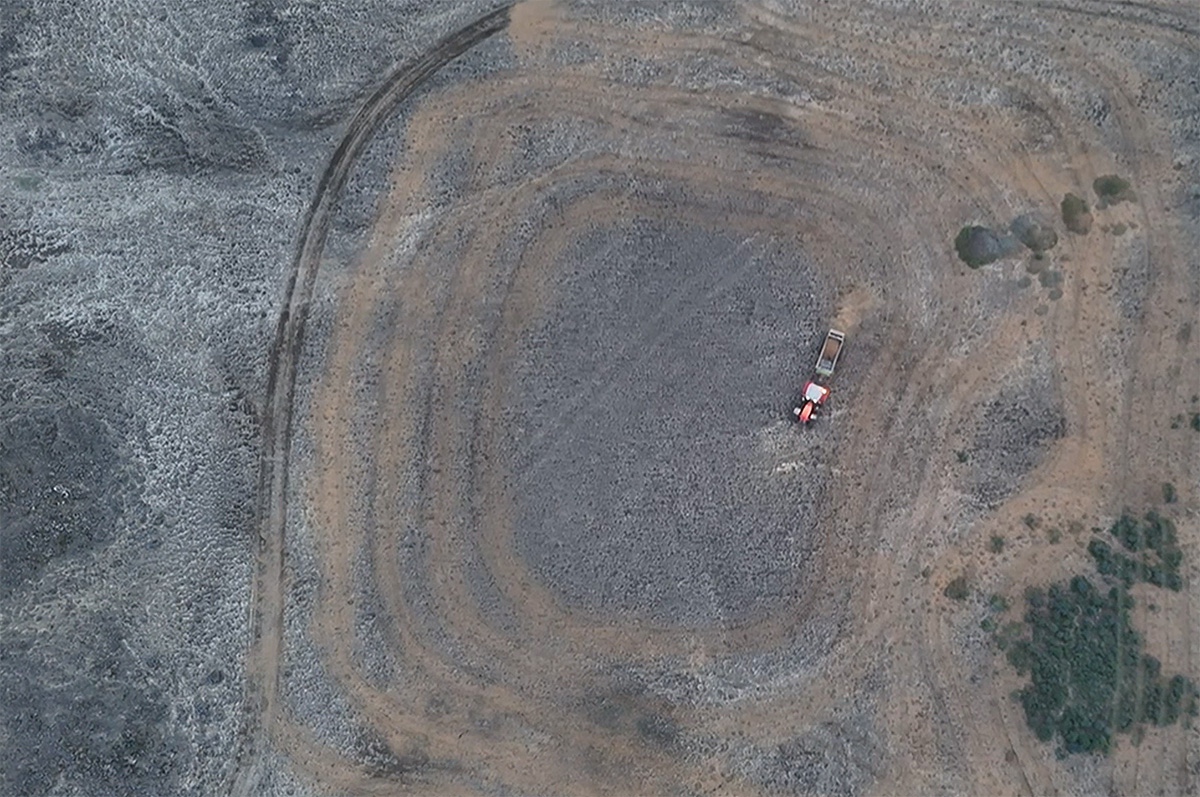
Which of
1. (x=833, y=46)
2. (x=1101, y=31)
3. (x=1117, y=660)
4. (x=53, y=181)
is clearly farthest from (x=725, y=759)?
(x=53, y=181)

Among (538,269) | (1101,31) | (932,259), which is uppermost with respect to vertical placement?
(1101,31)

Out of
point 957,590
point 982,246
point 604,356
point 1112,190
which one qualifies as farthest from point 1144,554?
point 604,356

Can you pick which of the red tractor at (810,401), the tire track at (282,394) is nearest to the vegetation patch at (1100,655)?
the red tractor at (810,401)

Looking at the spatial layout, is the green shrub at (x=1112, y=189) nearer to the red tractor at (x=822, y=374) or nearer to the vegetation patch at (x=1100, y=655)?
the red tractor at (x=822, y=374)

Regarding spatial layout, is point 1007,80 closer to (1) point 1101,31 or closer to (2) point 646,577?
(1) point 1101,31

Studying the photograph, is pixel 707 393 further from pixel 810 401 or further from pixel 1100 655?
pixel 1100 655
